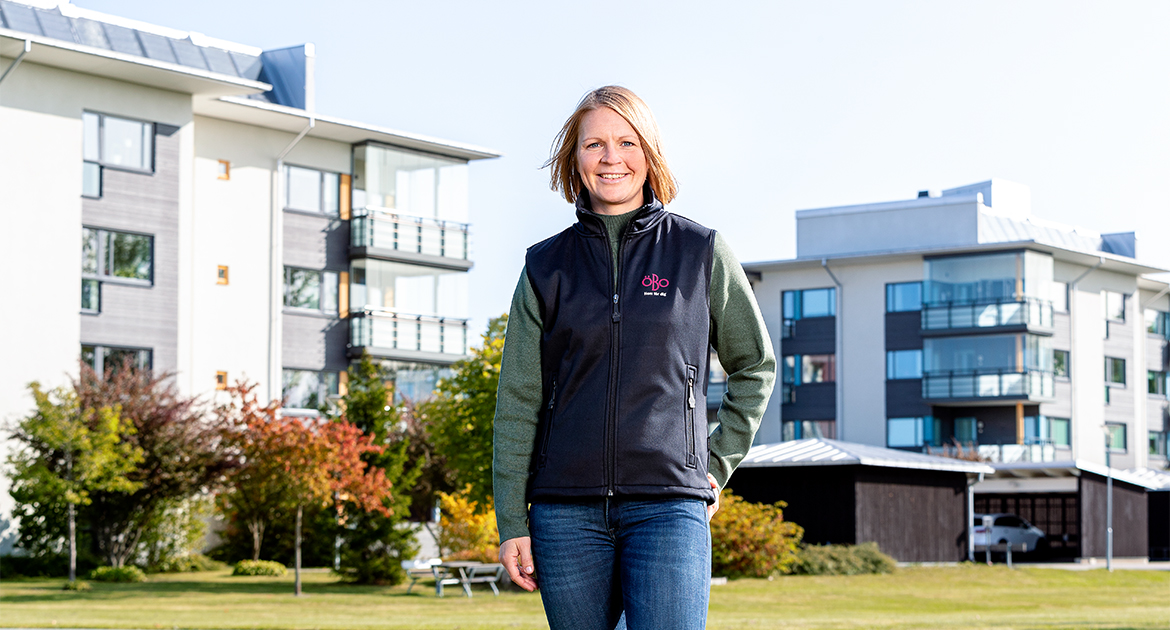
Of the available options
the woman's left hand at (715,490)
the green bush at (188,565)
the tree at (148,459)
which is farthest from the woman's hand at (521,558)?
the green bush at (188,565)

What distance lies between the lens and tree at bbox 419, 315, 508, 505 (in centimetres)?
2622

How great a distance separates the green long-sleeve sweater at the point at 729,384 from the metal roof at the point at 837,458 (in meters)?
32.6

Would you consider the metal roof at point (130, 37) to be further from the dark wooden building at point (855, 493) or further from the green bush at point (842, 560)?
the green bush at point (842, 560)

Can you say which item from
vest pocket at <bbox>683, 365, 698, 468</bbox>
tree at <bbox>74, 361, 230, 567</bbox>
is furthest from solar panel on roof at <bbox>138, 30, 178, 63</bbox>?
vest pocket at <bbox>683, 365, 698, 468</bbox>

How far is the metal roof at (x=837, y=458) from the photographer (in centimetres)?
3747

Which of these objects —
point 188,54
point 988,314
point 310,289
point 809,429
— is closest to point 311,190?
point 310,289

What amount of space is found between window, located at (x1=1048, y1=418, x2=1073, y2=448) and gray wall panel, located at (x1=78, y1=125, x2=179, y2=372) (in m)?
37.2

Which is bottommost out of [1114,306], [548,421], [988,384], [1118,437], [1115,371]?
[1118,437]

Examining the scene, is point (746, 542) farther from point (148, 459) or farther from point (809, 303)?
point (809, 303)

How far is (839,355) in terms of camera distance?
62.5 m

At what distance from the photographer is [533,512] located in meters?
3.92

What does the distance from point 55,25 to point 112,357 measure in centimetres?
847

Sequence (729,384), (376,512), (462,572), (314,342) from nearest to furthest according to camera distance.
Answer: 1. (729,384)
2. (462,572)
3. (376,512)
4. (314,342)

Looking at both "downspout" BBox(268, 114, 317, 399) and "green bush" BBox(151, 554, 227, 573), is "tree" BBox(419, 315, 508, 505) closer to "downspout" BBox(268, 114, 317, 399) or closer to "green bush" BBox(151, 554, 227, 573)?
"green bush" BBox(151, 554, 227, 573)
